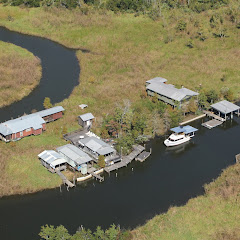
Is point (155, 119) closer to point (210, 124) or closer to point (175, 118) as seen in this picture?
point (175, 118)

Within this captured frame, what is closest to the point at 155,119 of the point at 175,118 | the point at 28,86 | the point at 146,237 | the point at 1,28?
the point at 175,118

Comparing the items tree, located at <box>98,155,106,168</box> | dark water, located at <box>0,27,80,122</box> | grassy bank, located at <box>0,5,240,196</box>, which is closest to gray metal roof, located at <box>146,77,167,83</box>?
grassy bank, located at <box>0,5,240,196</box>

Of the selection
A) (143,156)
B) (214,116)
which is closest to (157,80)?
(214,116)

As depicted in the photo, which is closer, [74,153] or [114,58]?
[74,153]

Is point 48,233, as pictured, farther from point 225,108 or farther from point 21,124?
point 225,108

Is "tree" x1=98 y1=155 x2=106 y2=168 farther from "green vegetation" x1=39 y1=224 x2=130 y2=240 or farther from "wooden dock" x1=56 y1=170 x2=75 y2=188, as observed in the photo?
"green vegetation" x1=39 y1=224 x2=130 y2=240
